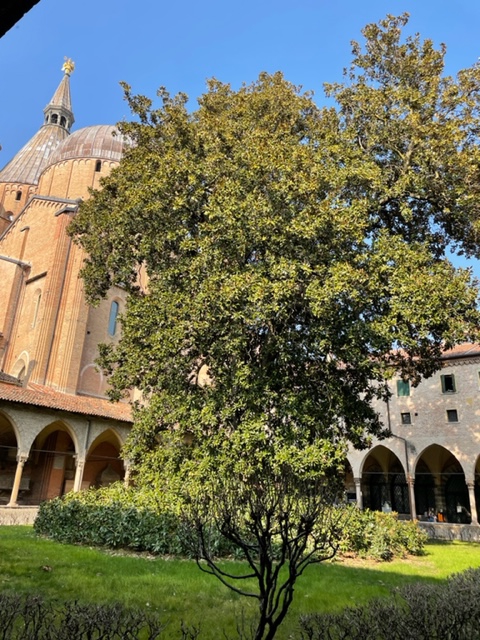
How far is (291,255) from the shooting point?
1092 cm

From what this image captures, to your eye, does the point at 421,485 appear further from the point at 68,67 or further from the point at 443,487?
the point at 68,67

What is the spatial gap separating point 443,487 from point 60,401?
2227 centimetres

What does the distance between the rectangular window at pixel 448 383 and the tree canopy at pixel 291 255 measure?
14.1 metres

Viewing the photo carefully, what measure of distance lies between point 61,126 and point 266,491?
2191 inches

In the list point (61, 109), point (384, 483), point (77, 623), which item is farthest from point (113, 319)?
point (61, 109)

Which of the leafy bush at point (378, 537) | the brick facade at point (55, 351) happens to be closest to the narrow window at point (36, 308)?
the brick facade at point (55, 351)

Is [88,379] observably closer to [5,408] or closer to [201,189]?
[5,408]

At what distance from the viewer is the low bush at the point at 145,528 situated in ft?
32.3

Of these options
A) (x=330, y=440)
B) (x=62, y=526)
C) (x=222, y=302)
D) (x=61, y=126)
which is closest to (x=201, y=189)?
(x=222, y=302)

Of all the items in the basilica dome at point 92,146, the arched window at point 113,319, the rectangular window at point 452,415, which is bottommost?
the rectangular window at point 452,415

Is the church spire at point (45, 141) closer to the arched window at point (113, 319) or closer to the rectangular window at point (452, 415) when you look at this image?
the arched window at point (113, 319)

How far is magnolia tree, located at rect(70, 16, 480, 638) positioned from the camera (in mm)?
10562

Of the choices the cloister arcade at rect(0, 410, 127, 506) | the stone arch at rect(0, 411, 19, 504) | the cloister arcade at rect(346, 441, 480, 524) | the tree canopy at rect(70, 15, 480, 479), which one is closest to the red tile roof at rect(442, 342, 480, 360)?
the cloister arcade at rect(346, 441, 480, 524)

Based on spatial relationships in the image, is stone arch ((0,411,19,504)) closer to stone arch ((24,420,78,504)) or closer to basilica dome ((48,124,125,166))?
stone arch ((24,420,78,504))
